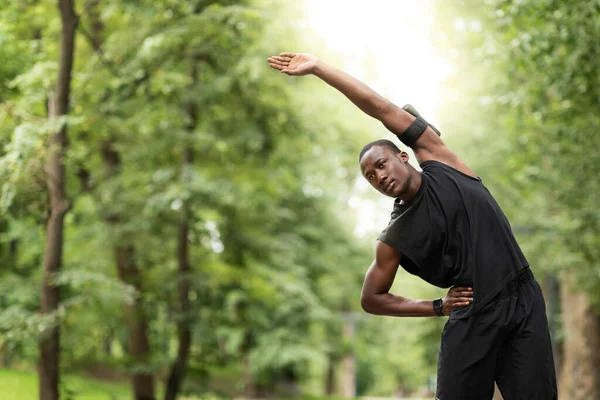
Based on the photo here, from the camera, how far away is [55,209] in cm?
841

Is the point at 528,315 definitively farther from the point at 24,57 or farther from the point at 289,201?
the point at 289,201

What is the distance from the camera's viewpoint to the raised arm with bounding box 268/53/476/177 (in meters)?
3.58

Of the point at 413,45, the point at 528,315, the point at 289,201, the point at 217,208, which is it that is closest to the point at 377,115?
the point at 528,315

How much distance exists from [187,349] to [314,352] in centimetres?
768

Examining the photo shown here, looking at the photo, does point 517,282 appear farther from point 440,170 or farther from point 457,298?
point 440,170

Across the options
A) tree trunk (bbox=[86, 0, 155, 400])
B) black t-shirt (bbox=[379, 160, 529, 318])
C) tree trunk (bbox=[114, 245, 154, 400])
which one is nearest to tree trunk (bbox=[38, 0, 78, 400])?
tree trunk (bbox=[86, 0, 155, 400])

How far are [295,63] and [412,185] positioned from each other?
2.70ft

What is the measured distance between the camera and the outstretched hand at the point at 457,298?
3625mm

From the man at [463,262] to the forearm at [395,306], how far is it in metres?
0.10

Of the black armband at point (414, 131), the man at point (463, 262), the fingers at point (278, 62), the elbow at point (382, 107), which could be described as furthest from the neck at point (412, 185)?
the fingers at point (278, 62)

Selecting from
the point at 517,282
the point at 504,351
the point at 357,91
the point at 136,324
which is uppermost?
the point at 357,91

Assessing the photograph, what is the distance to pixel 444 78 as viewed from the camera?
18.8 meters

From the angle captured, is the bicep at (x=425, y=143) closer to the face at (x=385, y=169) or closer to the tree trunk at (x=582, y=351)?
the face at (x=385, y=169)

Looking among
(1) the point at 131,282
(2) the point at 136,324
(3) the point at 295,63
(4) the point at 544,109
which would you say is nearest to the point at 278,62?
(3) the point at 295,63
